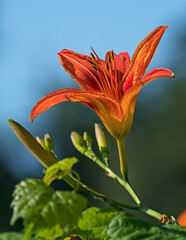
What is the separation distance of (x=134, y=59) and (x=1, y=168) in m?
17.3

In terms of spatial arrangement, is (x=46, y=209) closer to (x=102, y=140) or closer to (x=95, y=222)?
(x=95, y=222)

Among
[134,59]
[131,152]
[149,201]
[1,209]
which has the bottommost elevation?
[149,201]

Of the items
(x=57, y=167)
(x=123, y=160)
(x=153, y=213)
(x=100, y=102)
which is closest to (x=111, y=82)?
(x=100, y=102)

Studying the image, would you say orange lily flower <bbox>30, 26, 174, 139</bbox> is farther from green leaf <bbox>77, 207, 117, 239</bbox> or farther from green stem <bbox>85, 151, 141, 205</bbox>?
green leaf <bbox>77, 207, 117, 239</bbox>

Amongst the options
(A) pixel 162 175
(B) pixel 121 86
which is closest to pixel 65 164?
(B) pixel 121 86

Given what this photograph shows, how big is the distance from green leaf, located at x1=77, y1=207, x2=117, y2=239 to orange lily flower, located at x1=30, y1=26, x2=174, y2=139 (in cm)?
37

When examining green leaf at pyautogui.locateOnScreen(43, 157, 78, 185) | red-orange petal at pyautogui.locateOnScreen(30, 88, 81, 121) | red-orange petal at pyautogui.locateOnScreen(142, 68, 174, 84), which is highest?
red-orange petal at pyautogui.locateOnScreen(30, 88, 81, 121)

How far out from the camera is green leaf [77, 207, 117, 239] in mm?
669

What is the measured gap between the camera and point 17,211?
1.72 feet

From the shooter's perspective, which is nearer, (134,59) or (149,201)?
(134,59)

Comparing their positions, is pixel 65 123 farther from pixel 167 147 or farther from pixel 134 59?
pixel 134 59

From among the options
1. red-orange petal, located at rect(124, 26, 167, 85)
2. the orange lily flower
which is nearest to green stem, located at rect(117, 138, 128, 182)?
the orange lily flower

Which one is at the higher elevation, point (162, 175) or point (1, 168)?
point (1, 168)

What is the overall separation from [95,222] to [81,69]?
0.61 m
